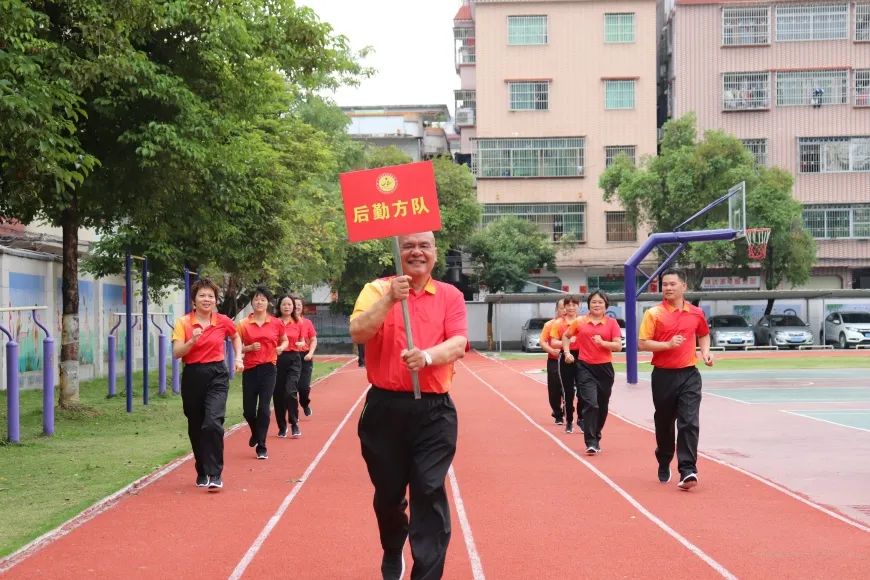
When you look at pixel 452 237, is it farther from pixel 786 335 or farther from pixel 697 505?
pixel 697 505

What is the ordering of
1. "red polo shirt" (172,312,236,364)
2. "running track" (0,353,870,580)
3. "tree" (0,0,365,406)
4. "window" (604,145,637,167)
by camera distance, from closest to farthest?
"running track" (0,353,870,580), "red polo shirt" (172,312,236,364), "tree" (0,0,365,406), "window" (604,145,637,167)

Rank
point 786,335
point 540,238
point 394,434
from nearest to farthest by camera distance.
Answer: point 394,434
point 786,335
point 540,238

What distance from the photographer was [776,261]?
48.4 meters

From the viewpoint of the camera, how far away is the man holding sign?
5.67 meters

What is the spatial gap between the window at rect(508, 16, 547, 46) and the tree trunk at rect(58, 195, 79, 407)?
40.8 metres

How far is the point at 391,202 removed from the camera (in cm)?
589

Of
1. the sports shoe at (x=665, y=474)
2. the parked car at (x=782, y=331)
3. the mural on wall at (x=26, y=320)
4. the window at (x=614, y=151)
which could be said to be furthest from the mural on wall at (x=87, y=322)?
the window at (x=614, y=151)

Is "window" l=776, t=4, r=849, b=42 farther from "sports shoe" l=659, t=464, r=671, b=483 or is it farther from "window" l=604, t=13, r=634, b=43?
"sports shoe" l=659, t=464, r=671, b=483

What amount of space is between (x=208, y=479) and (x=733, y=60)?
48.5 metres

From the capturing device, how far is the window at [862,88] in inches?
2100

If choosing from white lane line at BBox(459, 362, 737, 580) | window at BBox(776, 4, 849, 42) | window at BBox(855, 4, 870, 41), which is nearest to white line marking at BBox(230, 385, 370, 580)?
white lane line at BBox(459, 362, 737, 580)

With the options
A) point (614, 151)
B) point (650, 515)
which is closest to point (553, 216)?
point (614, 151)

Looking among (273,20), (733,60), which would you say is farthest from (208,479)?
(733,60)

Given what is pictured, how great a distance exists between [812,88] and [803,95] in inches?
20.5
